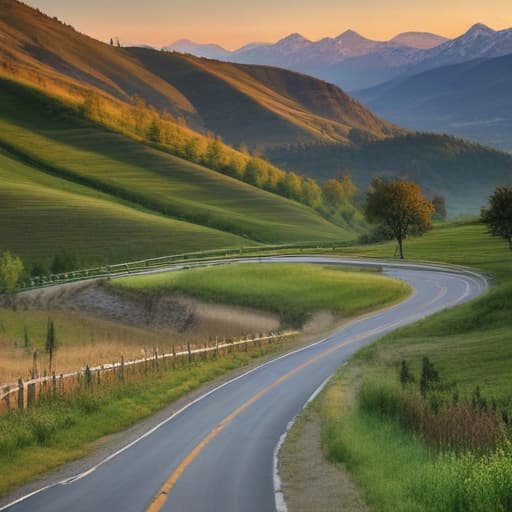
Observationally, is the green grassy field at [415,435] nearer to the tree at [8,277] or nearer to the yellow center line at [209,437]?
the yellow center line at [209,437]

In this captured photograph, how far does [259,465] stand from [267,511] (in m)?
4.51

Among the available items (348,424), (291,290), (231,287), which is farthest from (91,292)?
(348,424)

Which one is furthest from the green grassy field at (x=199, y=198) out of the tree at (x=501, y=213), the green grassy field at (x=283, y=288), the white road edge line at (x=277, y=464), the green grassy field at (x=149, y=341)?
the white road edge line at (x=277, y=464)

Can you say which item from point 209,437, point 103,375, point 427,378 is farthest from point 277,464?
point 103,375

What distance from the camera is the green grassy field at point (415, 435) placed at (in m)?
13.9

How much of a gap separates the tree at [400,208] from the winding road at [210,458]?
52.3m

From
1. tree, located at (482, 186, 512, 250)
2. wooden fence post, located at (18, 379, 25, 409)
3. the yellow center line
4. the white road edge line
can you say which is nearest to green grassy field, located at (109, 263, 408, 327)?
tree, located at (482, 186, 512, 250)

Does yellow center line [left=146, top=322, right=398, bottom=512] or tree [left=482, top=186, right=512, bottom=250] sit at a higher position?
tree [left=482, top=186, right=512, bottom=250]

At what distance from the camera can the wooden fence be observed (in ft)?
85.3

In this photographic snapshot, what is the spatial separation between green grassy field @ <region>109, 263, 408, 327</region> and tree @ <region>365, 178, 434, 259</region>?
12304mm

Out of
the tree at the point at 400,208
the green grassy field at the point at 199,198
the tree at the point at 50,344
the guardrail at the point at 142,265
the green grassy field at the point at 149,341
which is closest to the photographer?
the green grassy field at the point at 149,341

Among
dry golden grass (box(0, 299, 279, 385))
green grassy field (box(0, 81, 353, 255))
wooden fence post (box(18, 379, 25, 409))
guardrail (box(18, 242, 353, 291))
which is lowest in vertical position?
dry golden grass (box(0, 299, 279, 385))

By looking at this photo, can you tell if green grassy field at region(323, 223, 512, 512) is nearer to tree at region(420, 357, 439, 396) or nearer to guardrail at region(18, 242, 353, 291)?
tree at region(420, 357, 439, 396)

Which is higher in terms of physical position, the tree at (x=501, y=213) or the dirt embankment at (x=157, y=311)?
the tree at (x=501, y=213)
